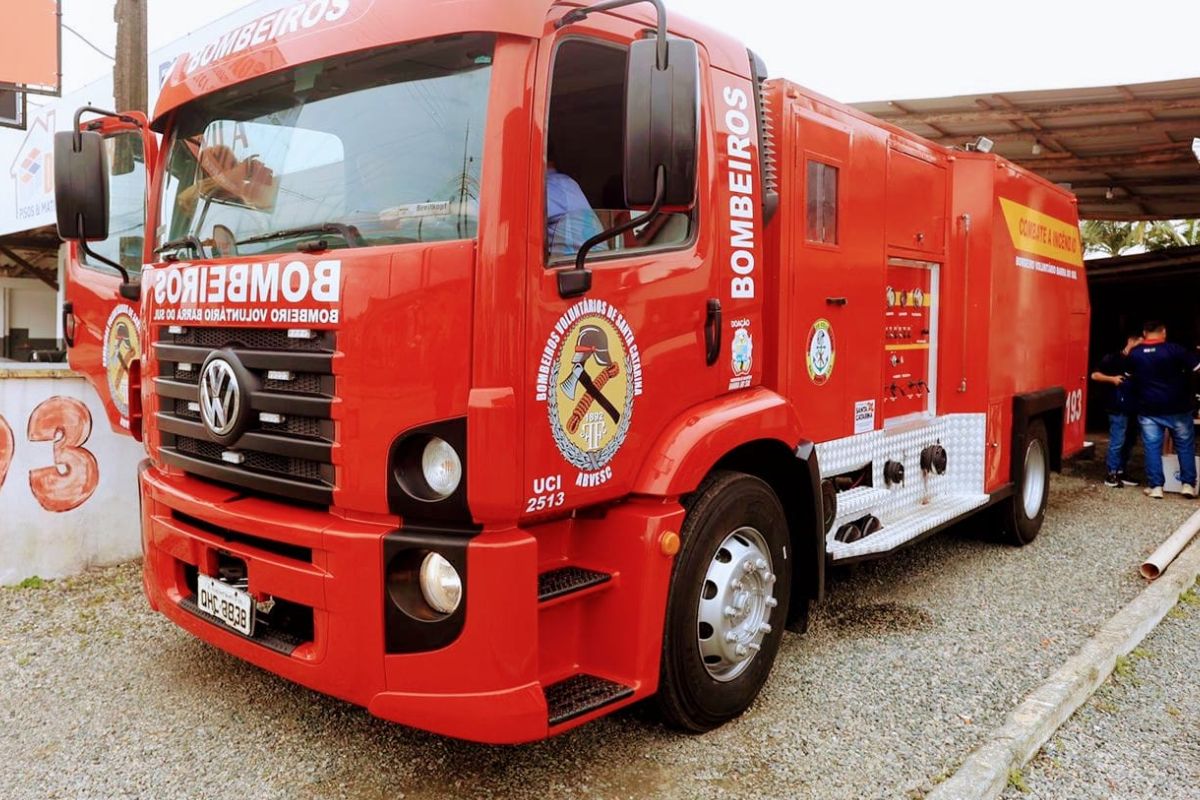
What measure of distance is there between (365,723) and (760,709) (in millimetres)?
1589

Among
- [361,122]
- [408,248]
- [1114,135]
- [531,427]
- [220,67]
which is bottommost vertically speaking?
[531,427]

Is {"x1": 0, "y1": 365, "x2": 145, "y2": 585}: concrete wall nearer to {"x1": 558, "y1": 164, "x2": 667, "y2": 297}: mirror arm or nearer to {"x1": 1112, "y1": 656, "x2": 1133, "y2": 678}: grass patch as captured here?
{"x1": 558, "y1": 164, "x2": 667, "y2": 297}: mirror arm

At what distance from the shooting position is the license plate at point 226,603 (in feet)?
9.98

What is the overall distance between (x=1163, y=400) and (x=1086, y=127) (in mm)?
2808

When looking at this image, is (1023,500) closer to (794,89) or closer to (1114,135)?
(794,89)

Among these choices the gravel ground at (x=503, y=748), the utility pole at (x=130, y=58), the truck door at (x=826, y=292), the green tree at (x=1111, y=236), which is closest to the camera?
the gravel ground at (x=503, y=748)

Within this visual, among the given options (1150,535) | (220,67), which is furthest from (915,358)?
(220,67)

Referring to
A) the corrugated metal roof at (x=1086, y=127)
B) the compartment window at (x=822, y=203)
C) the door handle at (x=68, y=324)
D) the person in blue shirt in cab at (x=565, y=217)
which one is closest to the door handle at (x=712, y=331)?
the person in blue shirt in cab at (x=565, y=217)

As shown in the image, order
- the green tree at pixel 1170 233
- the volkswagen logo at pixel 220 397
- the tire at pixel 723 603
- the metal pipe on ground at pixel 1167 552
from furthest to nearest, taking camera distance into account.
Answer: the green tree at pixel 1170 233, the metal pipe on ground at pixel 1167 552, the tire at pixel 723 603, the volkswagen logo at pixel 220 397

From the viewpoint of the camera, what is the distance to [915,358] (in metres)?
5.25

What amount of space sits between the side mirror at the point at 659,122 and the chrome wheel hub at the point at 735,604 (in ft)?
4.73

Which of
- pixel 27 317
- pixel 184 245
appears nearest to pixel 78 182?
A: pixel 184 245

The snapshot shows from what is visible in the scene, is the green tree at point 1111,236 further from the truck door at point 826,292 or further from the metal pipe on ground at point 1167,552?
the truck door at point 826,292

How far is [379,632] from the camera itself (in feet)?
8.85
